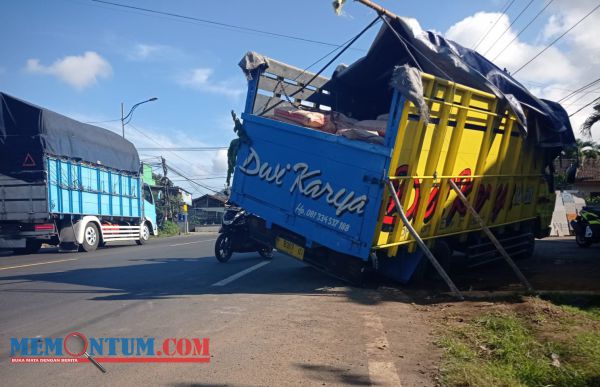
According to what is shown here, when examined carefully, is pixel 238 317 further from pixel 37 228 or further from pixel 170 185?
pixel 170 185

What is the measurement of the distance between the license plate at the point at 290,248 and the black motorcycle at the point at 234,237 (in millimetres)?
3378

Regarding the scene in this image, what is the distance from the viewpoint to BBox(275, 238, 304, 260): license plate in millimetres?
7496

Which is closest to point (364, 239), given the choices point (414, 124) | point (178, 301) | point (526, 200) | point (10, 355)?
point (414, 124)

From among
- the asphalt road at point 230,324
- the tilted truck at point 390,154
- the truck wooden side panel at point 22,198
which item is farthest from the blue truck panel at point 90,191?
the tilted truck at point 390,154

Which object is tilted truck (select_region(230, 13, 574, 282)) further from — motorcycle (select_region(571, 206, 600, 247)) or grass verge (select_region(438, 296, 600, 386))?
motorcycle (select_region(571, 206, 600, 247))

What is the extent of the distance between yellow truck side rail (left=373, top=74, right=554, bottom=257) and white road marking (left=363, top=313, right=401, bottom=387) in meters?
1.46

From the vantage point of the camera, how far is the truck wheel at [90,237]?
16.8 meters

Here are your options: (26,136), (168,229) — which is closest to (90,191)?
(26,136)

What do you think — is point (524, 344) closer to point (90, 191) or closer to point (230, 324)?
point (230, 324)

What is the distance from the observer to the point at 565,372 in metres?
3.73

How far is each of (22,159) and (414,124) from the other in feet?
43.3

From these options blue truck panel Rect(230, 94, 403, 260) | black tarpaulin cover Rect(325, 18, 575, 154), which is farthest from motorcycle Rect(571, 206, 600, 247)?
blue truck panel Rect(230, 94, 403, 260)

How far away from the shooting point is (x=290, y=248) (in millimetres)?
7605

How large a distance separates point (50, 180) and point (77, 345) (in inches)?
470
